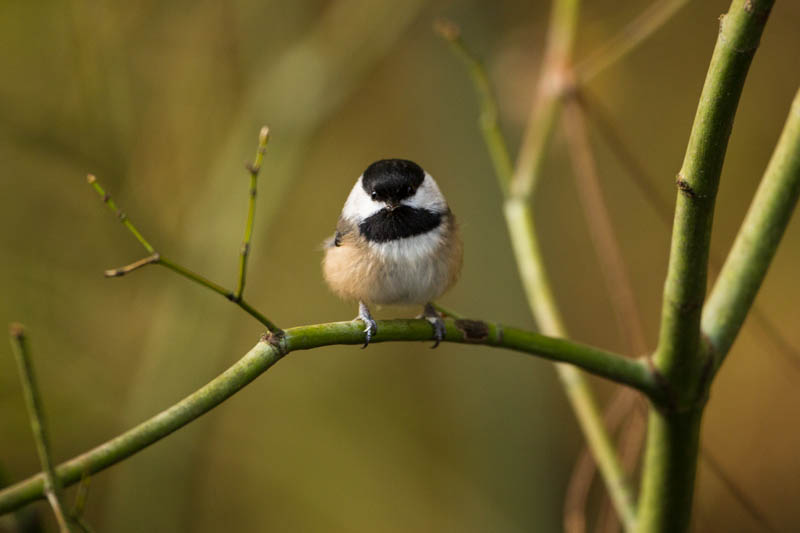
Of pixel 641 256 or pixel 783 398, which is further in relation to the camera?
pixel 641 256

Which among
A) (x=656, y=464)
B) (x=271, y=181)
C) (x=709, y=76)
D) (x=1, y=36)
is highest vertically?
(x=1, y=36)

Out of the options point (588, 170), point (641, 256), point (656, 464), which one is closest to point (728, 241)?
point (641, 256)

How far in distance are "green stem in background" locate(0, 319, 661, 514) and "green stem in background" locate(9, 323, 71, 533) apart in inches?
0.7

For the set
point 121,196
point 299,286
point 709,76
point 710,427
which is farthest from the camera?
point 299,286

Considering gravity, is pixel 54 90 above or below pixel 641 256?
below

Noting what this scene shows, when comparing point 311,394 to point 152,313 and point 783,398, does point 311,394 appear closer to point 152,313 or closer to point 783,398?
point 152,313

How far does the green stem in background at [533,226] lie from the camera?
1.88m

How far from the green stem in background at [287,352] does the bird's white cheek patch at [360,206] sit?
0.75m

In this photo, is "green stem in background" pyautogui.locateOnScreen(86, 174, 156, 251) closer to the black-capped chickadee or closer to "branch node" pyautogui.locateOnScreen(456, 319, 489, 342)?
"branch node" pyautogui.locateOnScreen(456, 319, 489, 342)

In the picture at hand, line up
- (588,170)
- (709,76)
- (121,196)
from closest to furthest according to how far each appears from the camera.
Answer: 1. (709,76)
2. (588,170)
3. (121,196)

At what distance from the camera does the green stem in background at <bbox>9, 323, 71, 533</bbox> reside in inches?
45.1

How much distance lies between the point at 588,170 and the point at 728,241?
237 cm

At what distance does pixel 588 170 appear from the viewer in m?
2.13

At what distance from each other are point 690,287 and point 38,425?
1127 millimetres
